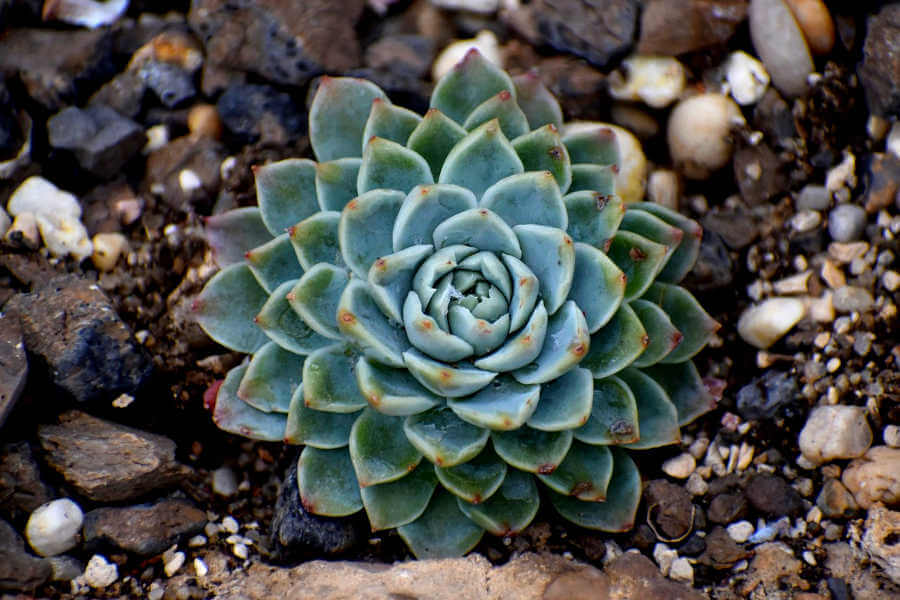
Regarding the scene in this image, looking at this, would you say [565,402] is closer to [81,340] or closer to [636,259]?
[636,259]

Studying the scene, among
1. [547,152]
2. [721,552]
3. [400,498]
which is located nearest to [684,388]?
[721,552]

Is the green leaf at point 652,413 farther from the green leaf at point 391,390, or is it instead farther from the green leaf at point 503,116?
the green leaf at point 503,116

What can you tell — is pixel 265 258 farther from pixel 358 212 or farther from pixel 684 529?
pixel 684 529

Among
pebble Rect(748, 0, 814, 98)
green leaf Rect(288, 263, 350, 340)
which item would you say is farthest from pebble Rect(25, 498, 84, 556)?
pebble Rect(748, 0, 814, 98)

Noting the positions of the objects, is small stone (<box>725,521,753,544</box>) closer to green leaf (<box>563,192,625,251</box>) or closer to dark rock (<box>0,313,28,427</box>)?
green leaf (<box>563,192,625,251</box>)

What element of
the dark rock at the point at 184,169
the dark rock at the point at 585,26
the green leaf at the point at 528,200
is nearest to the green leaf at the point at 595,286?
the green leaf at the point at 528,200

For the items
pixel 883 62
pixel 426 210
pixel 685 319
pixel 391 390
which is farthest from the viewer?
pixel 883 62
